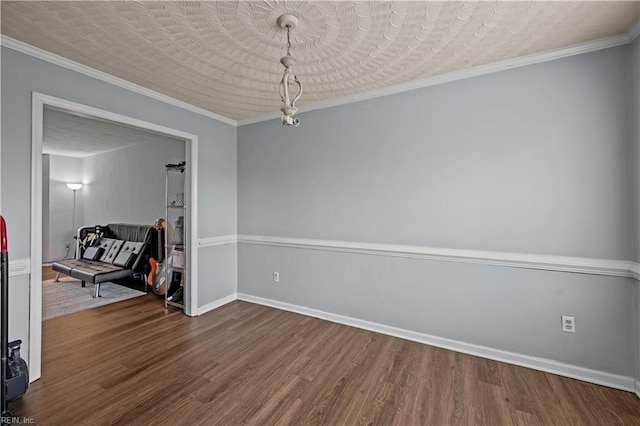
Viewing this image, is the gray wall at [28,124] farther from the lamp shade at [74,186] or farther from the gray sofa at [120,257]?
the lamp shade at [74,186]

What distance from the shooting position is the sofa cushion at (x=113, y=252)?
461cm

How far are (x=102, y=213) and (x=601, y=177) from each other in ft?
25.5

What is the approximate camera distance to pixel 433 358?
2371 millimetres

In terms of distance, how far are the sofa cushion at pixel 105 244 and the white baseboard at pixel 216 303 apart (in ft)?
8.75

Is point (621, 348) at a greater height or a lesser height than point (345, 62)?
lesser

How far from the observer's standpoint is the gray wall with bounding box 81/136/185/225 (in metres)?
4.65

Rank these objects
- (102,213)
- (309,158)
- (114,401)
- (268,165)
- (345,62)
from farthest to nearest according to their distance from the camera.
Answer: (102,213) < (268,165) < (309,158) < (345,62) < (114,401)

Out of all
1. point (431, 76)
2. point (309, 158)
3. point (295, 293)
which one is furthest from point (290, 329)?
point (431, 76)

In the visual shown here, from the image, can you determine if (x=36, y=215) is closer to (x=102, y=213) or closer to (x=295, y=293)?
(x=295, y=293)

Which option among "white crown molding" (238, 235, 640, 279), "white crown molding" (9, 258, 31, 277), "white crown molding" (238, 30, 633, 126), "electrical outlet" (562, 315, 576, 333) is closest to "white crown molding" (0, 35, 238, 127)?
"white crown molding" (238, 30, 633, 126)

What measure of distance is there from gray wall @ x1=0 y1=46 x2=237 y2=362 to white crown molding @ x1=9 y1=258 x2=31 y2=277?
30 mm

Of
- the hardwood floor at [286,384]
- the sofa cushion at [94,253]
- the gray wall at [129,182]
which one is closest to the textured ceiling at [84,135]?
the gray wall at [129,182]

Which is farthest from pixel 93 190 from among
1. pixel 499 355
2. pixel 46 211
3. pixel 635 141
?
pixel 635 141

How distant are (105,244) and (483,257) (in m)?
5.89
